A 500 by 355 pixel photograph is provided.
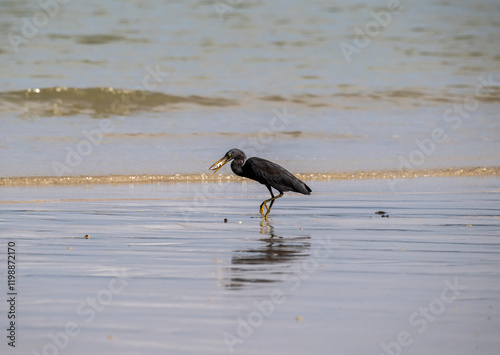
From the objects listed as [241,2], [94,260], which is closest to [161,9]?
[241,2]

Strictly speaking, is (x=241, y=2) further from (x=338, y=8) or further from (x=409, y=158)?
(x=409, y=158)

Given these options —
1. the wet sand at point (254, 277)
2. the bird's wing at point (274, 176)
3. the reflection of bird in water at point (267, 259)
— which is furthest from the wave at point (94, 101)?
the reflection of bird in water at point (267, 259)

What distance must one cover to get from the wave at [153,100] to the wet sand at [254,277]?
13.2 metres

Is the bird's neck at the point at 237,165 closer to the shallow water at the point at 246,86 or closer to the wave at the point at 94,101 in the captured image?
the shallow water at the point at 246,86

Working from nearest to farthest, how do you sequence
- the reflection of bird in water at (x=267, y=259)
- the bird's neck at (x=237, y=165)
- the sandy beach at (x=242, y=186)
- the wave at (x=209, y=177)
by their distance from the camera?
1. the sandy beach at (x=242, y=186)
2. the reflection of bird in water at (x=267, y=259)
3. the bird's neck at (x=237, y=165)
4. the wave at (x=209, y=177)

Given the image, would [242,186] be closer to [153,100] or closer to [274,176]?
[274,176]

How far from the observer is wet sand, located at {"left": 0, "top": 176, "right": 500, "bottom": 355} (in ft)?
17.0

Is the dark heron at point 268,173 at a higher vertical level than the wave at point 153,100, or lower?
lower

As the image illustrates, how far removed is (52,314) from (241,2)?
41.7 metres

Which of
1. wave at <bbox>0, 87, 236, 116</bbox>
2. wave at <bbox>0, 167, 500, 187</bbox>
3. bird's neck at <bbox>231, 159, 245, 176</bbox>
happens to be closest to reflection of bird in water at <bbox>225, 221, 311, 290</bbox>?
bird's neck at <bbox>231, 159, 245, 176</bbox>

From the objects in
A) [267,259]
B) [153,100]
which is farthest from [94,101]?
[267,259]

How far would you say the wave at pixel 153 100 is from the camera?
25.2 meters

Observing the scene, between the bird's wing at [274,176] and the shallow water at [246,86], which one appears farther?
the shallow water at [246,86]

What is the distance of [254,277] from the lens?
6.93m
